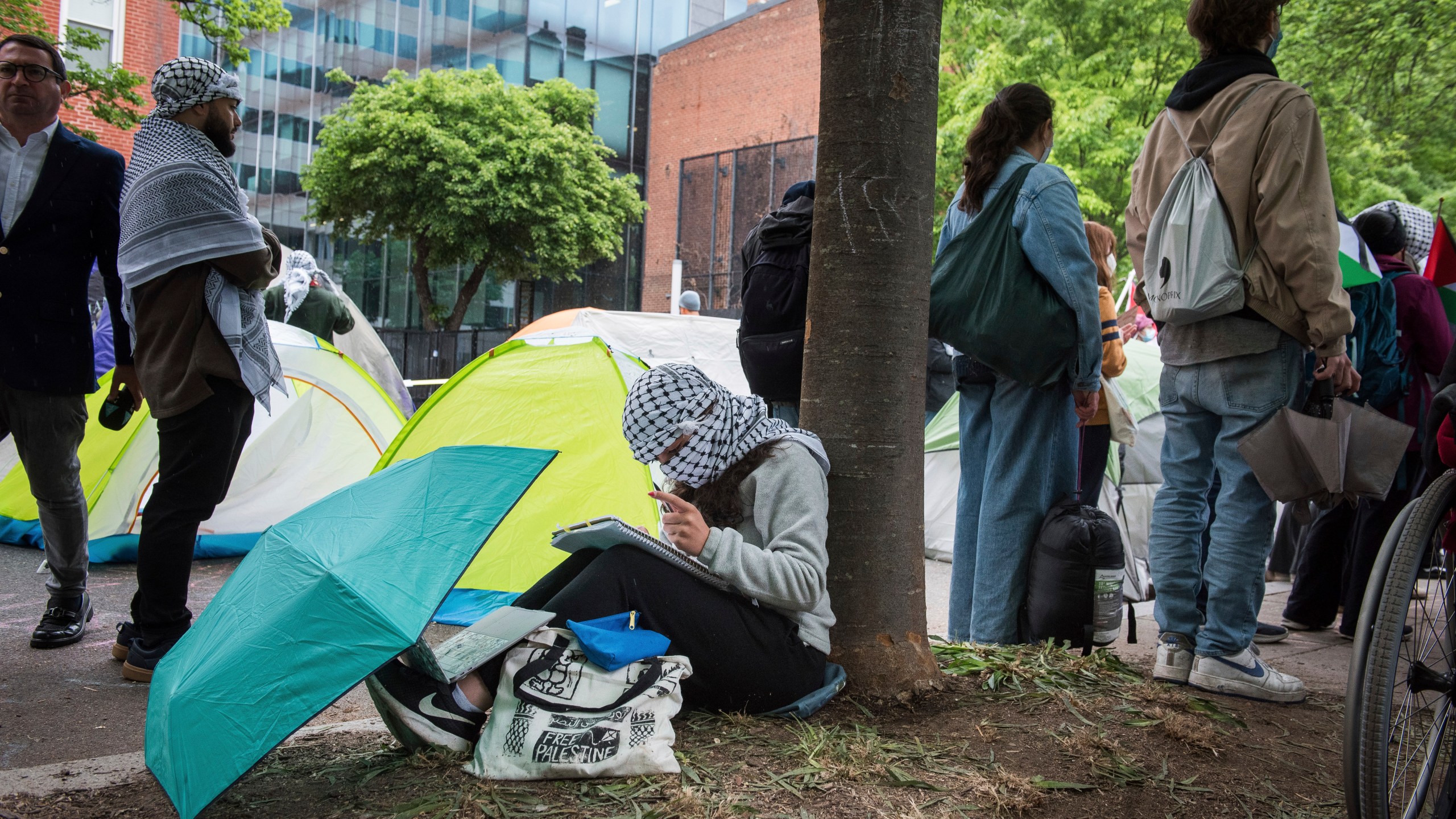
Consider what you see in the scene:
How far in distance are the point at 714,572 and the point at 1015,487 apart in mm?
1507

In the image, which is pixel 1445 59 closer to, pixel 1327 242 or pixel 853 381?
pixel 1327 242

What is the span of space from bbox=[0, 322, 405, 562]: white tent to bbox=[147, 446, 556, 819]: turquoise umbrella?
13.1 feet

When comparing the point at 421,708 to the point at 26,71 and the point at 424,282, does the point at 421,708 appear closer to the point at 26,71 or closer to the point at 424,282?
the point at 26,71

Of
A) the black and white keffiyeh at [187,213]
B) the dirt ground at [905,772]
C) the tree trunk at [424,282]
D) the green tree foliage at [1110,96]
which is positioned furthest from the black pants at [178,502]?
the tree trunk at [424,282]

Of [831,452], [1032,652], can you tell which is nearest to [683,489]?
[831,452]

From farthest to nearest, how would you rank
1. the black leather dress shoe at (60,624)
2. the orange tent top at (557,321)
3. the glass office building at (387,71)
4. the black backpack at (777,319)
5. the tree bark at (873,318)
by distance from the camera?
the glass office building at (387,71) → the orange tent top at (557,321) → the black leather dress shoe at (60,624) → the black backpack at (777,319) → the tree bark at (873,318)

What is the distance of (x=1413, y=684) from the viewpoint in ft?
7.46

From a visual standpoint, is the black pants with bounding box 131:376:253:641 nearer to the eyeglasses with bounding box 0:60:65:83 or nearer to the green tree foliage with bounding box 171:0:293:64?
the eyeglasses with bounding box 0:60:65:83

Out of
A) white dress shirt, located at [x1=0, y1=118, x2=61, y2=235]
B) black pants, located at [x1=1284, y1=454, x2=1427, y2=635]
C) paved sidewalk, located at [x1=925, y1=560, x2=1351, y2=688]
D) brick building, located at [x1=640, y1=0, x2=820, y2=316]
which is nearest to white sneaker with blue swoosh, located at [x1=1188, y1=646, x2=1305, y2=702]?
paved sidewalk, located at [x1=925, y1=560, x2=1351, y2=688]

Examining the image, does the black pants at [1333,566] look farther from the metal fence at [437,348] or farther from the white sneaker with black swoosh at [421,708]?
the metal fence at [437,348]

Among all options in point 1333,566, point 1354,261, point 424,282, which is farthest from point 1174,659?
point 424,282

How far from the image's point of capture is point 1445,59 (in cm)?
1024

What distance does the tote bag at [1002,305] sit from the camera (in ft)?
11.1

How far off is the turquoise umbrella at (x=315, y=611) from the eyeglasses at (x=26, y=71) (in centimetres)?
252
